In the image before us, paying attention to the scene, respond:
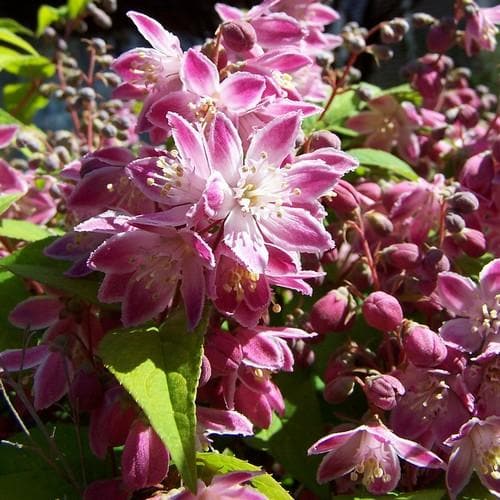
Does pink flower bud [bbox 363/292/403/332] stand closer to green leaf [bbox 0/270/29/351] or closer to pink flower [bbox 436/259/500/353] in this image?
pink flower [bbox 436/259/500/353]

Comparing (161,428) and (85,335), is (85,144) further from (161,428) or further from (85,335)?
(161,428)

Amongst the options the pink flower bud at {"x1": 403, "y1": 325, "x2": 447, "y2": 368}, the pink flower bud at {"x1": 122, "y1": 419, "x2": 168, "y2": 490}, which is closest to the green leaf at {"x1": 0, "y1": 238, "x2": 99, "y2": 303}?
the pink flower bud at {"x1": 122, "y1": 419, "x2": 168, "y2": 490}

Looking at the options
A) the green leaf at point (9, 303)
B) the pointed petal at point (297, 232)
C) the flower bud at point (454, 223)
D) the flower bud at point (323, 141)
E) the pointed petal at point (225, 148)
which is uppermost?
the pointed petal at point (225, 148)

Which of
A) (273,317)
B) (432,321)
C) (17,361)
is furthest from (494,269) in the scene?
(17,361)

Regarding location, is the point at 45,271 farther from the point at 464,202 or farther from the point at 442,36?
the point at 442,36

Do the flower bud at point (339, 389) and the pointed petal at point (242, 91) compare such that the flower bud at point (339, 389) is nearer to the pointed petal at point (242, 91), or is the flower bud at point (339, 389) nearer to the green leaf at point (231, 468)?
the green leaf at point (231, 468)

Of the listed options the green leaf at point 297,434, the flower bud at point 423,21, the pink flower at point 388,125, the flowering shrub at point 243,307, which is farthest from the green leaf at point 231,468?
the flower bud at point 423,21
